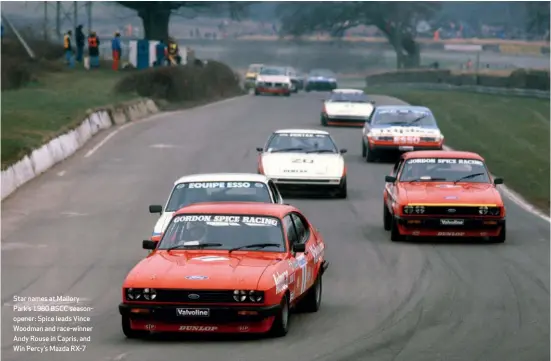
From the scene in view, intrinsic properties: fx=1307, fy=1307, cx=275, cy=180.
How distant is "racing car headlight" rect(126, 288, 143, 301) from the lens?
1223 centimetres

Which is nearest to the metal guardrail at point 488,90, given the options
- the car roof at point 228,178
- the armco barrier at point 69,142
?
the armco barrier at point 69,142

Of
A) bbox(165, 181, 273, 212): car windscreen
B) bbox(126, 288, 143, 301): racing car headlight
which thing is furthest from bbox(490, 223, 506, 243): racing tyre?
bbox(126, 288, 143, 301): racing car headlight

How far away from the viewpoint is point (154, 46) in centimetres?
6581

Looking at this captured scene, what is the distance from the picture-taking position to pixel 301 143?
89.6ft

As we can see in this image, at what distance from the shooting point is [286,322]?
12.6 meters

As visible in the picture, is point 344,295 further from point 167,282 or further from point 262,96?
point 262,96

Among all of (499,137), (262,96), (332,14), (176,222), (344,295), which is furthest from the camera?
(332,14)

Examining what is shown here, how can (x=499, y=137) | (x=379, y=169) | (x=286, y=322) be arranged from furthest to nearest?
1. (x=499, y=137)
2. (x=379, y=169)
3. (x=286, y=322)

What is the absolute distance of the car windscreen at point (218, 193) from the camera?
17.5m

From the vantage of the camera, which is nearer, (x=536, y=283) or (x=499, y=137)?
(x=536, y=283)

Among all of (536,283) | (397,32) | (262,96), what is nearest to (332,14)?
(397,32)

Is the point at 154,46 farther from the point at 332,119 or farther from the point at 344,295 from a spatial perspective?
the point at 344,295

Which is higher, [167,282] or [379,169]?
[167,282]

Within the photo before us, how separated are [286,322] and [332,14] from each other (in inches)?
4306
